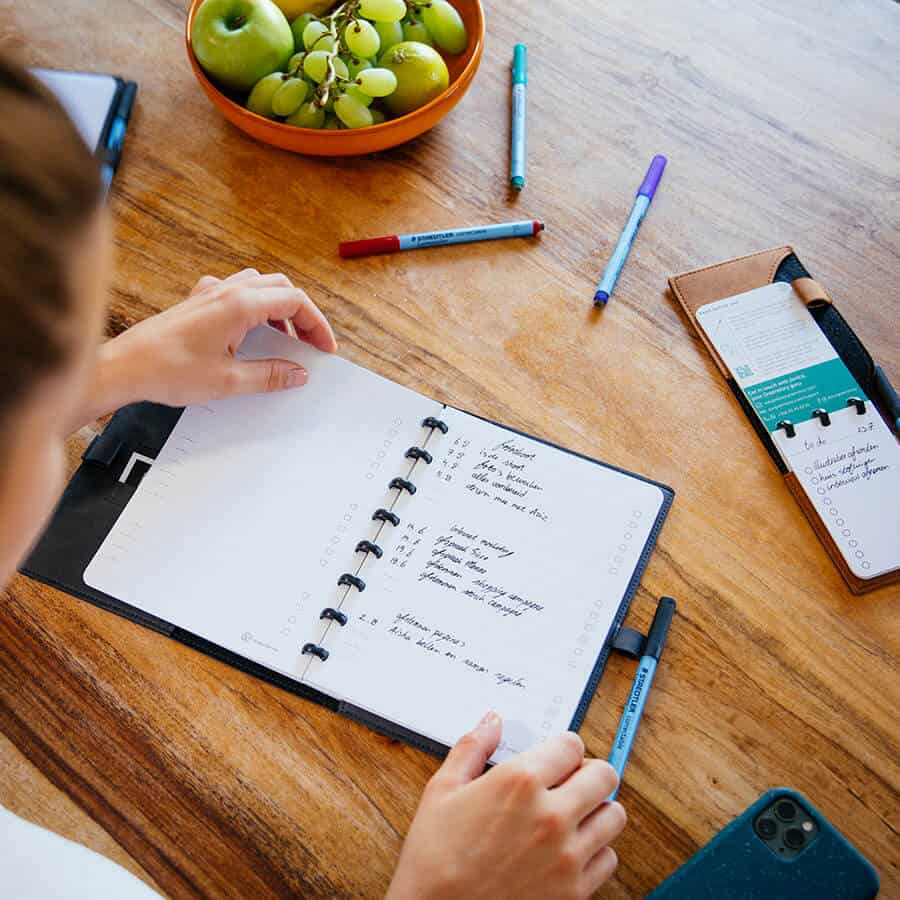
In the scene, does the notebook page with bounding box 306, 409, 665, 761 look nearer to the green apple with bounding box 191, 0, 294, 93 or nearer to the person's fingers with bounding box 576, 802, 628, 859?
the person's fingers with bounding box 576, 802, 628, 859

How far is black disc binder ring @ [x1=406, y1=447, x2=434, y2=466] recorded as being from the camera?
0.83 meters

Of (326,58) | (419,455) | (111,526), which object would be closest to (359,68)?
(326,58)

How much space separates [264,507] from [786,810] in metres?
0.50

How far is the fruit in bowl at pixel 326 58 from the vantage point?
0.91m

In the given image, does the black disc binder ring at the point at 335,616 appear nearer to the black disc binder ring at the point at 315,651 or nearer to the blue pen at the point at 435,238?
the black disc binder ring at the point at 315,651

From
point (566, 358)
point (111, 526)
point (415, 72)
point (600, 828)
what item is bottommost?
point (111, 526)

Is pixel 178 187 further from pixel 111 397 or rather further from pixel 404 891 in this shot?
pixel 404 891

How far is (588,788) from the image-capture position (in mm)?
697

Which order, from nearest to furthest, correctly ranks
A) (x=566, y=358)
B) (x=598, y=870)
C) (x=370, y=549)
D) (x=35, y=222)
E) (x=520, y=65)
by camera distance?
(x=35, y=222), (x=598, y=870), (x=370, y=549), (x=566, y=358), (x=520, y=65)

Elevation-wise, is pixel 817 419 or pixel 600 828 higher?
pixel 817 419

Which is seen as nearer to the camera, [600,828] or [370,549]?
[600,828]

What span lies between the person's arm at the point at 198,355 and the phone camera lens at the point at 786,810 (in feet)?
1.82

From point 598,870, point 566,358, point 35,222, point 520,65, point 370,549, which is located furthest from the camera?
point 520,65

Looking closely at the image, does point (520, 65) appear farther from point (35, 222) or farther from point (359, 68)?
point (35, 222)
